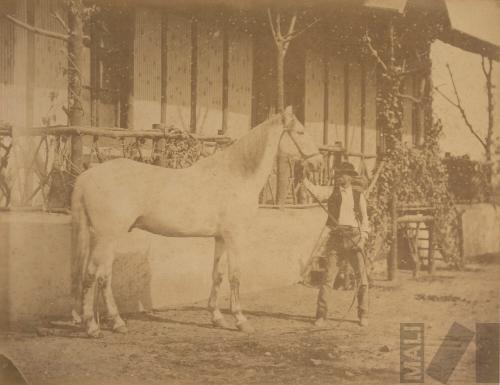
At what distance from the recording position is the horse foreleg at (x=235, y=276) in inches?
187

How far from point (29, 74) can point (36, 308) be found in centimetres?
199

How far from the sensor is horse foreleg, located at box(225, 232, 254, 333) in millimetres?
4738

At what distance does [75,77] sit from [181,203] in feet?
4.01

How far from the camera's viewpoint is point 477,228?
6.51 meters

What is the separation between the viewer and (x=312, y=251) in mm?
5965

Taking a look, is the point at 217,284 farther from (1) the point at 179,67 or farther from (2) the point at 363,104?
(2) the point at 363,104

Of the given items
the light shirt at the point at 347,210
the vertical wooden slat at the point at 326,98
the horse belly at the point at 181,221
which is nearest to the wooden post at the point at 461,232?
the vertical wooden slat at the point at 326,98

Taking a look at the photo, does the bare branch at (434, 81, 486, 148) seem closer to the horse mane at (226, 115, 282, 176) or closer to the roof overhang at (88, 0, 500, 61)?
the roof overhang at (88, 0, 500, 61)

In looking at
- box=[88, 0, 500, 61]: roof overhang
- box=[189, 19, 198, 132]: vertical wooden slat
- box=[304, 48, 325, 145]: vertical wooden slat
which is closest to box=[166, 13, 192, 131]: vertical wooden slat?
box=[189, 19, 198, 132]: vertical wooden slat

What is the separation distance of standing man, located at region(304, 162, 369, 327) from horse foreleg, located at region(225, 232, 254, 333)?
64 cm

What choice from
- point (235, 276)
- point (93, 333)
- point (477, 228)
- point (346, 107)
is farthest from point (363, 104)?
point (93, 333)

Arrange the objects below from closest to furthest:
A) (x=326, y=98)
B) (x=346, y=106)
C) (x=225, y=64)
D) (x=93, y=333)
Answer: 1. (x=93, y=333)
2. (x=225, y=64)
3. (x=326, y=98)
4. (x=346, y=106)

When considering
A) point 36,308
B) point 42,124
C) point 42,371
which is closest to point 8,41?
point 42,124

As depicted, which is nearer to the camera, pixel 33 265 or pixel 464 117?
pixel 33 265
